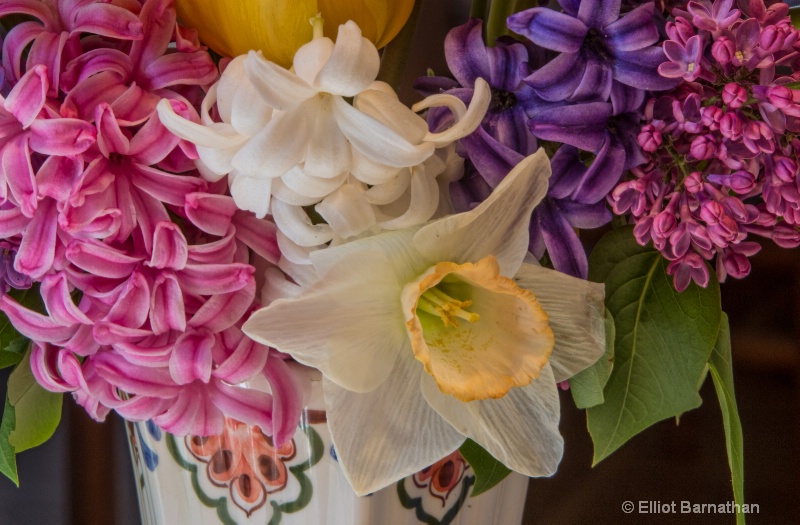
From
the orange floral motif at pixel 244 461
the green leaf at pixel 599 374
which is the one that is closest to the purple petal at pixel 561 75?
the green leaf at pixel 599 374

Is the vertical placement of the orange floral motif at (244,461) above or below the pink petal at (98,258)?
below

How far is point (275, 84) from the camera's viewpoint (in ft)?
0.96

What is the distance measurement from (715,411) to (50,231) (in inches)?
24.1

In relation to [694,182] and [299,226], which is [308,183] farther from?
[694,182]

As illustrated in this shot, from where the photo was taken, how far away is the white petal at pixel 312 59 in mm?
311

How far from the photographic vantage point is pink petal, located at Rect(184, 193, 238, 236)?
33cm

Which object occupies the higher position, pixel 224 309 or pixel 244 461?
pixel 224 309

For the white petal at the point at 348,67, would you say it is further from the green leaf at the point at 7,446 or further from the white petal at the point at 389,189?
the green leaf at the point at 7,446

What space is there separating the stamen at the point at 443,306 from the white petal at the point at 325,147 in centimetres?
7

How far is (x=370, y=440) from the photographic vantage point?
0.36 meters

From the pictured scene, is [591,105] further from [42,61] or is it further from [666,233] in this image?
[42,61]

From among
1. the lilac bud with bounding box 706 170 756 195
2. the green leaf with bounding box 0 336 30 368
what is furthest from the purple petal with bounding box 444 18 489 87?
the green leaf with bounding box 0 336 30 368

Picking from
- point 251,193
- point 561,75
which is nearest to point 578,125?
point 561,75

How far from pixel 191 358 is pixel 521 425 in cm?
15
